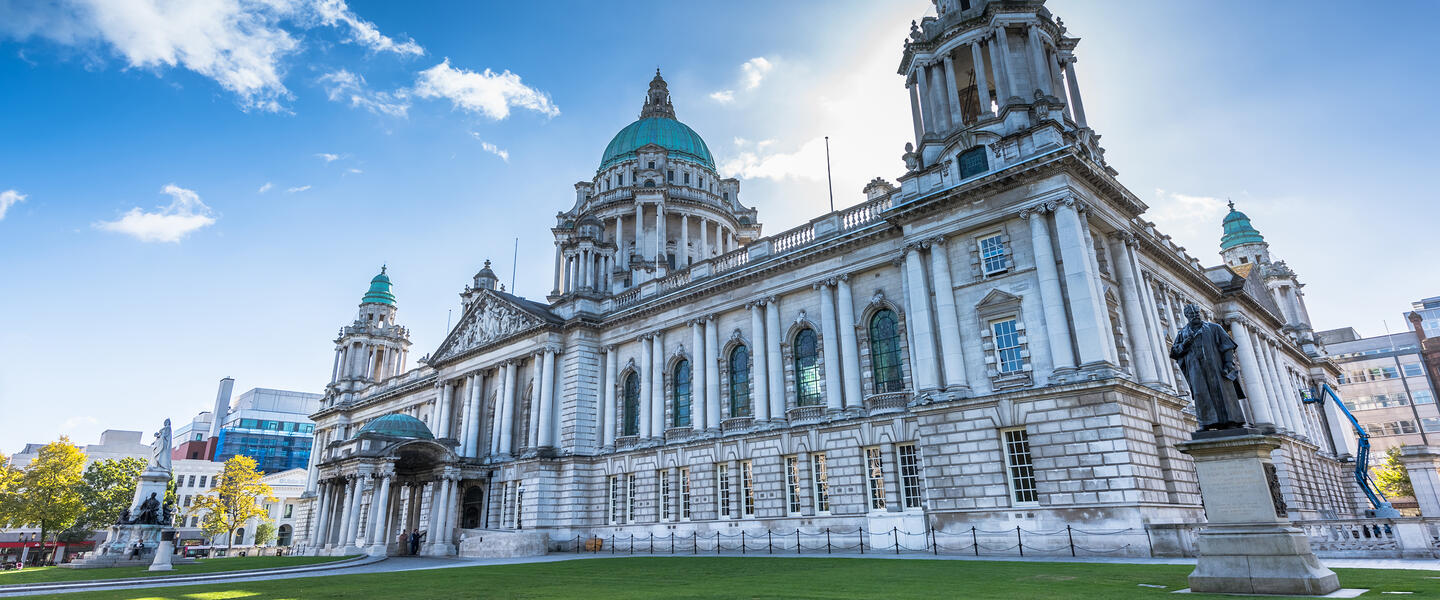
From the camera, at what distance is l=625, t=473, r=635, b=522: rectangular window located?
123 ft

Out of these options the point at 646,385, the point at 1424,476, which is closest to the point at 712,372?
the point at 646,385

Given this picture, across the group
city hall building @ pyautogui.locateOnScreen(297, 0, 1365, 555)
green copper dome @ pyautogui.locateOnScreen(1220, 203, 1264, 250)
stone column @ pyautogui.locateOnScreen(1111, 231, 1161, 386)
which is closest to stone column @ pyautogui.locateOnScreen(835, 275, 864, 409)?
city hall building @ pyautogui.locateOnScreen(297, 0, 1365, 555)

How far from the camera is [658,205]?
5703cm

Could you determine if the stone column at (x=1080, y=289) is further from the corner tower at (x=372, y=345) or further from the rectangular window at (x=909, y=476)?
the corner tower at (x=372, y=345)

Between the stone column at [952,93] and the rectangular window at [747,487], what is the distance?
54.8 feet

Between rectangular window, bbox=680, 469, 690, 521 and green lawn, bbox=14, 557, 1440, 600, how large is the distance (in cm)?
1467

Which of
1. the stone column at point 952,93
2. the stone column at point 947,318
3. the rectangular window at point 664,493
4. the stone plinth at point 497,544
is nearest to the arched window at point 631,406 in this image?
the rectangular window at point 664,493

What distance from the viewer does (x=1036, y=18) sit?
3070cm

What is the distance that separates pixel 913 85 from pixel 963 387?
15114 mm

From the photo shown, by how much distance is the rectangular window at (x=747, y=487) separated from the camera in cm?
3256

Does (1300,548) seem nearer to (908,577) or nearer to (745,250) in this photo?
(908,577)

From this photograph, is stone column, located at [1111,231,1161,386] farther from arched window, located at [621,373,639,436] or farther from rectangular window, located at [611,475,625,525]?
rectangular window, located at [611,475,625,525]

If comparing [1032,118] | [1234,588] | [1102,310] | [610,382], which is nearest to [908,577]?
[1234,588]

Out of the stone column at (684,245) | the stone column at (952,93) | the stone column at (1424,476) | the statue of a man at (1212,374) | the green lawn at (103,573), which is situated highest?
the stone column at (684,245)
